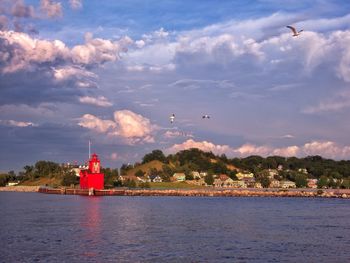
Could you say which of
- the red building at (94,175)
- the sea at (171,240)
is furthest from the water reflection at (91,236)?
the red building at (94,175)

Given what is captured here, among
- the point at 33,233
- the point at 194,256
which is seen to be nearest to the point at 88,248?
the point at 194,256

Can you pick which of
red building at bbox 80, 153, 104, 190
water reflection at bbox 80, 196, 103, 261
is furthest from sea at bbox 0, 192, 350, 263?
red building at bbox 80, 153, 104, 190

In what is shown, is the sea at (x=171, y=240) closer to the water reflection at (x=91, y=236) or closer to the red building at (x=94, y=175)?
the water reflection at (x=91, y=236)

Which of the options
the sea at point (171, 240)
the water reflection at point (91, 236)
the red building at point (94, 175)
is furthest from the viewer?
the red building at point (94, 175)

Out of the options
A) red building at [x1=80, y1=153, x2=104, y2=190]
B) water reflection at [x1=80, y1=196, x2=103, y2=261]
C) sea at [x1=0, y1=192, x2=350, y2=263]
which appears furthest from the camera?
red building at [x1=80, y1=153, x2=104, y2=190]

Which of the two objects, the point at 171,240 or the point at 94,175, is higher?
the point at 94,175

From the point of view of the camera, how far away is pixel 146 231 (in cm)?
6269

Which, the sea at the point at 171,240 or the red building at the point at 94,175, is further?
the red building at the point at 94,175

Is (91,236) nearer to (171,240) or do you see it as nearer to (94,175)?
(171,240)

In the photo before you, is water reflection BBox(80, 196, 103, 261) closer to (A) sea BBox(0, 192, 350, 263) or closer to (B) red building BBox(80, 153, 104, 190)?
(A) sea BBox(0, 192, 350, 263)

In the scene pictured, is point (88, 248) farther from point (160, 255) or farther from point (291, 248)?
point (291, 248)

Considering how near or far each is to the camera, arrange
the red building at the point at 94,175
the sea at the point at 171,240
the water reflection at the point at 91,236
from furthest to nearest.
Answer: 1. the red building at the point at 94,175
2. the water reflection at the point at 91,236
3. the sea at the point at 171,240

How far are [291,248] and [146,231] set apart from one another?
19.6m

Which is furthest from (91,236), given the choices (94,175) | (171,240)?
(94,175)
